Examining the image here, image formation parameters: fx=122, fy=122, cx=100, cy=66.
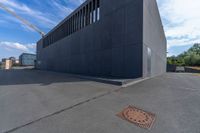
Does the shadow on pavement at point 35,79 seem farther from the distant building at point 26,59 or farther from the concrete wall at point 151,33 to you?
the distant building at point 26,59

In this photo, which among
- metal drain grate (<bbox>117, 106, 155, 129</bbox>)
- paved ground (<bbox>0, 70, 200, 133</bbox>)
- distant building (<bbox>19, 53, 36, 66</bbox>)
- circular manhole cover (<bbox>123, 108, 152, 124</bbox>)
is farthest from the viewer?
distant building (<bbox>19, 53, 36, 66</bbox>)

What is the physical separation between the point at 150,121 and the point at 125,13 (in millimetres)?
8552

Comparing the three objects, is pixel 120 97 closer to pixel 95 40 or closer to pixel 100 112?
pixel 100 112

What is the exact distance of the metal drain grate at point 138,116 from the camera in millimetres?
2768

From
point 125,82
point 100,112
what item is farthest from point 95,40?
point 100,112

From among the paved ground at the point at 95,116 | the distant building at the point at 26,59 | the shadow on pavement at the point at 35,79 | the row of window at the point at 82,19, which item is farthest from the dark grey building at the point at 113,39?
the distant building at the point at 26,59

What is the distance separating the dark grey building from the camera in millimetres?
8672

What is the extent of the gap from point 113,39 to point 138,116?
8.07m

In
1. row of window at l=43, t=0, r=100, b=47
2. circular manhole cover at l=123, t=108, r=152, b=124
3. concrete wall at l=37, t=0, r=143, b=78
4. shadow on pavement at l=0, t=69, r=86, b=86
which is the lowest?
circular manhole cover at l=123, t=108, r=152, b=124

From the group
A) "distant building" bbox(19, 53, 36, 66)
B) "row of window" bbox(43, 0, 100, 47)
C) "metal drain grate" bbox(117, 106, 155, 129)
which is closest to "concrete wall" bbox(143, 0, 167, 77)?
"row of window" bbox(43, 0, 100, 47)

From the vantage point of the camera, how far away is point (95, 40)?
12641mm

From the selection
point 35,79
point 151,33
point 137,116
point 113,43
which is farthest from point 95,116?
point 151,33

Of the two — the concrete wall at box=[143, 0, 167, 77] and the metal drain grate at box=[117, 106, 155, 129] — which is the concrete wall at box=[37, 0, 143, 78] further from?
the metal drain grate at box=[117, 106, 155, 129]

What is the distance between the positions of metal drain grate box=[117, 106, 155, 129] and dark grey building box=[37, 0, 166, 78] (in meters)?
5.34
